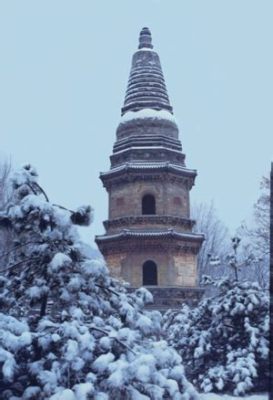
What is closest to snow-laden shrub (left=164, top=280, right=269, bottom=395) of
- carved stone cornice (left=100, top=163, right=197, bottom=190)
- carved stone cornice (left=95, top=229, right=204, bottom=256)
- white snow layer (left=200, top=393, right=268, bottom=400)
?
white snow layer (left=200, top=393, right=268, bottom=400)

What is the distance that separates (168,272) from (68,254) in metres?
12.3

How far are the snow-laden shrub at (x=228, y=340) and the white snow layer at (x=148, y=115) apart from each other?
10.6 meters

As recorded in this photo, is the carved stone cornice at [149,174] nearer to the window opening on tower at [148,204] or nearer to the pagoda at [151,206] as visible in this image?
the pagoda at [151,206]

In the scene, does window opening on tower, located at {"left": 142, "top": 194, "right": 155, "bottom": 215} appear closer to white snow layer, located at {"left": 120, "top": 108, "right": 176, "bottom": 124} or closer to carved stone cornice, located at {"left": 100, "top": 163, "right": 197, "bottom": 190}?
carved stone cornice, located at {"left": 100, "top": 163, "right": 197, "bottom": 190}

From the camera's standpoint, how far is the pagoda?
706 inches

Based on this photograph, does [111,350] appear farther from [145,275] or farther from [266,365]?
[145,275]

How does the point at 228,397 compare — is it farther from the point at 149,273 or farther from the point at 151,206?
the point at 151,206

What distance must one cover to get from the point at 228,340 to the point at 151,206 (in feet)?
31.1

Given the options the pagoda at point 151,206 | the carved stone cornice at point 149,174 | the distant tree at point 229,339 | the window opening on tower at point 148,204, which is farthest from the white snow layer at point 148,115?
the distant tree at point 229,339

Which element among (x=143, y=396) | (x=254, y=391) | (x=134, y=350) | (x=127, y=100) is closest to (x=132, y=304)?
(x=134, y=350)

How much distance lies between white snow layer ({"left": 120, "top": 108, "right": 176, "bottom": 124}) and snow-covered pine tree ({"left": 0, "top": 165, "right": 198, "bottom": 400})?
14359 mm

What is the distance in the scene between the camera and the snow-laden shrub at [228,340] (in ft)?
30.2

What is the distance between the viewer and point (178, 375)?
540cm

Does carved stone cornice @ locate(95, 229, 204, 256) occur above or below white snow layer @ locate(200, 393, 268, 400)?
above
